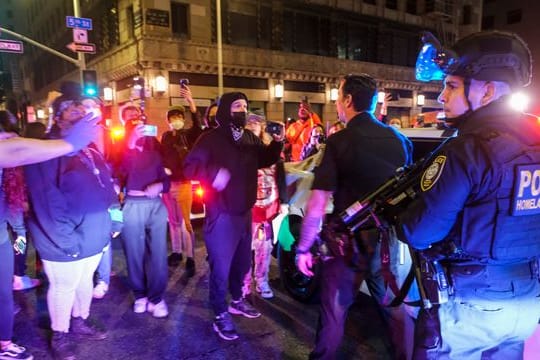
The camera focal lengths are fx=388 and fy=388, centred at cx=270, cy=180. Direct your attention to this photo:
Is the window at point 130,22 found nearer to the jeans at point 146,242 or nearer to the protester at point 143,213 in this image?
the protester at point 143,213

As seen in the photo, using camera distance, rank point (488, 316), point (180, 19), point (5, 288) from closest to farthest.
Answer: point (488, 316)
point (5, 288)
point (180, 19)

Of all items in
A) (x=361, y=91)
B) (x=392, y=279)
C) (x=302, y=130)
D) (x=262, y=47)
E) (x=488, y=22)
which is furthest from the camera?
(x=488, y=22)

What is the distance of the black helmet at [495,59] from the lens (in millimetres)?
1614

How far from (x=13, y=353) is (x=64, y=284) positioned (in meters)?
0.64

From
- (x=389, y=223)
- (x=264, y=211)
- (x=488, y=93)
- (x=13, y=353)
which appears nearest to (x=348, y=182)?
(x=389, y=223)

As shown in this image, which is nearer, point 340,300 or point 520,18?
point 340,300

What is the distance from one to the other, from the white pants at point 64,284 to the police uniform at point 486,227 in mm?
2482

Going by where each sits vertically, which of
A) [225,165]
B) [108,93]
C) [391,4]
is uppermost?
[391,4]

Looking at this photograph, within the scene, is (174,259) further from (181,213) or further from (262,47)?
(262,47)

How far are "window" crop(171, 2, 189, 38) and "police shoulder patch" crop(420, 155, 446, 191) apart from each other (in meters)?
18.4

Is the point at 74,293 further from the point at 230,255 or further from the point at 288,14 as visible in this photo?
the point at 288,14

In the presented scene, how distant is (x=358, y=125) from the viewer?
249 centimetres

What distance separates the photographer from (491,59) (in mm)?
1624

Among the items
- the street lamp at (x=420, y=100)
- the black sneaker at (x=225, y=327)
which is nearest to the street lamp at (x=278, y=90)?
the street lamp at (x=420, y=100)
